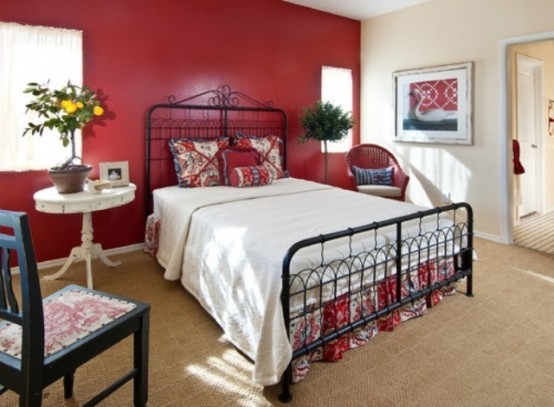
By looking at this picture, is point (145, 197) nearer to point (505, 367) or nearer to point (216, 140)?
point (216, 140)

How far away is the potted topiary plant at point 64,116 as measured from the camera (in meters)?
2.80

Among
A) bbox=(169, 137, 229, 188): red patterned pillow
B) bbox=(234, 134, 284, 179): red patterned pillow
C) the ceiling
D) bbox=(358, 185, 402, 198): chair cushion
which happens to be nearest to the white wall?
the ceiling

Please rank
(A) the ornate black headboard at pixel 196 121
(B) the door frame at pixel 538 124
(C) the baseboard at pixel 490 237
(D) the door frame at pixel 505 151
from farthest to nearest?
(B) the door frame at pixel 538 124 < (C) the baseboard at pixel 490 237 < (D) the door frame at pixel 505 151 < (A) the ornate black headboard at pixel 196 121

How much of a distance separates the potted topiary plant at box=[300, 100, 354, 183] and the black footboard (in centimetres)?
211

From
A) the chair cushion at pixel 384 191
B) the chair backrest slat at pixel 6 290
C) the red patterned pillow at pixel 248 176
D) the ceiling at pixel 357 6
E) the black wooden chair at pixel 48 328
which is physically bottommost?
the black wooden chair at pixel 48 328

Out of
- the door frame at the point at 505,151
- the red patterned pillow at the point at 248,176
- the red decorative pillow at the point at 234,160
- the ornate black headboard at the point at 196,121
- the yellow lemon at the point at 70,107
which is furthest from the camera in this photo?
the door frame at the point at 505,151

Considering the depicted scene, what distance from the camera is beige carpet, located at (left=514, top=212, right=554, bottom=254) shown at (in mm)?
3919

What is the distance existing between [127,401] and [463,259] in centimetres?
232

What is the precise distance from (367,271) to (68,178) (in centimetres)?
222

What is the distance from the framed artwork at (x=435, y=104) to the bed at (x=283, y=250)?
1.90 m

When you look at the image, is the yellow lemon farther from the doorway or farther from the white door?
the white door

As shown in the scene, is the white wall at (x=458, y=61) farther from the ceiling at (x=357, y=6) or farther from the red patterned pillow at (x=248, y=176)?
the red patterned pillow at (x=248, y=176)

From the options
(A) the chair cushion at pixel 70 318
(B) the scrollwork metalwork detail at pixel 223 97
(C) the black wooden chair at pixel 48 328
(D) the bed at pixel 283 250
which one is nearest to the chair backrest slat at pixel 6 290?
(C) the black wooden chair at pixel 48 328

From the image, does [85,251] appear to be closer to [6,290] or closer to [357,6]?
[6,290]
